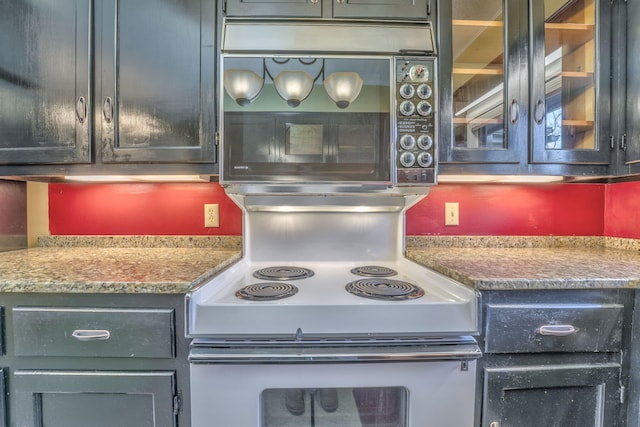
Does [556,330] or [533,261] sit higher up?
[533,261]

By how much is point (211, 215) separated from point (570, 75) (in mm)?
1765

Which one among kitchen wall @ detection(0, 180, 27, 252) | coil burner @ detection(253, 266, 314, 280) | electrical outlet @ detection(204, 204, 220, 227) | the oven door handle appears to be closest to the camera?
the oven door handle

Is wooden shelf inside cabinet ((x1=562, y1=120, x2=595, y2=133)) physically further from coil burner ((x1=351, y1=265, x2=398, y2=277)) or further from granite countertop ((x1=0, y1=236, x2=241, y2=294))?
granite countertop ((x1=0, y1=236, x2=241, y2=294))

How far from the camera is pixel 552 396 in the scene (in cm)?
92

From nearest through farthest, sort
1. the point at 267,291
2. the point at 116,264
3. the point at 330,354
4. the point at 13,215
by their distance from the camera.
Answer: the point at 330,354 < the point at 267,291 < the point at 116,264 < the point at 13,215

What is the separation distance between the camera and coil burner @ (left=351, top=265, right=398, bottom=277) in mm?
1243

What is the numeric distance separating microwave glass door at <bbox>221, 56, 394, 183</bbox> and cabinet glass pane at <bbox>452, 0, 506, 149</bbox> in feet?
1.23

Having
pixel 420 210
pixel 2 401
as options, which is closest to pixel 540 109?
pixel 420 210

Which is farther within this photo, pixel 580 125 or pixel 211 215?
pixel 211 215

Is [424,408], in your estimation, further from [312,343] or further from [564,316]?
[564,316]

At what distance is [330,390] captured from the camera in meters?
0.90

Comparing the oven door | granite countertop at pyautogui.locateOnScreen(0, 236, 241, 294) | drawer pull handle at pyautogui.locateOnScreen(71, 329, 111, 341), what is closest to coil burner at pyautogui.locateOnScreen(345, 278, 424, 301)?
the oven door

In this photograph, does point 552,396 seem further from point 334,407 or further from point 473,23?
point 473,23

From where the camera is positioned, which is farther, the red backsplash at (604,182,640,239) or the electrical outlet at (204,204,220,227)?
the electrical outlet at (204,204,220,227)
